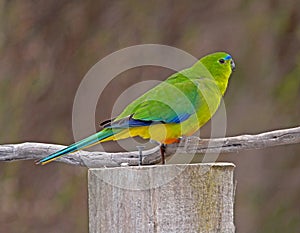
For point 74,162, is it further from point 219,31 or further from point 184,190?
point 219,31

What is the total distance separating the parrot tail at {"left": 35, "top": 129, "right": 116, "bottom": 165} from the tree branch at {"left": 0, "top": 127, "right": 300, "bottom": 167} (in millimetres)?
69

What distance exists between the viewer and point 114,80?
519 centimetres

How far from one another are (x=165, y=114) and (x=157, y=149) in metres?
0.24

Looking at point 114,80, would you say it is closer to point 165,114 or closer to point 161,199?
point 165,114

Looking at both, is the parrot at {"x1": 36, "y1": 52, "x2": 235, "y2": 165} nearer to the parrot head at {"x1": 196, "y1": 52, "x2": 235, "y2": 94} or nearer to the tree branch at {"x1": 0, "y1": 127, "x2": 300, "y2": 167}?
the tree branch at {"x1": 0, "y1": 127, "x2": 300, "y2": 167}

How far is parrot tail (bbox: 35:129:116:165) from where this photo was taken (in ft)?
7.78

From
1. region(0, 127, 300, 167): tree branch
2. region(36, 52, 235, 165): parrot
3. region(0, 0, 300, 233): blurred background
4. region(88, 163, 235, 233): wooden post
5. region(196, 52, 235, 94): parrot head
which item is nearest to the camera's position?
region(88, 163, 235, 233): wooden post

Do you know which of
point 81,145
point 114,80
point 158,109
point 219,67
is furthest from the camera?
point 114,80

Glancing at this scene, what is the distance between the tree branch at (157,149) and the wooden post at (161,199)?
641mm

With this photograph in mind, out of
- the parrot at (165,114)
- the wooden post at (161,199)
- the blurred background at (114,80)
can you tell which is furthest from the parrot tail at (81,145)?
the blurred background at (114,80)

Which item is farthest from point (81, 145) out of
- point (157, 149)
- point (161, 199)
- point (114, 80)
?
point (114, 80)

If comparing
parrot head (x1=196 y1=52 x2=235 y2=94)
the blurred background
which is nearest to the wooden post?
parrot head (x1=196 y1=52 x2=235 y2=94)

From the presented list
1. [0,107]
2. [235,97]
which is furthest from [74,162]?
[235,97]

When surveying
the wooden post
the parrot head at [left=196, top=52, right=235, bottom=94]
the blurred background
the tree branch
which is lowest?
the wooden post
